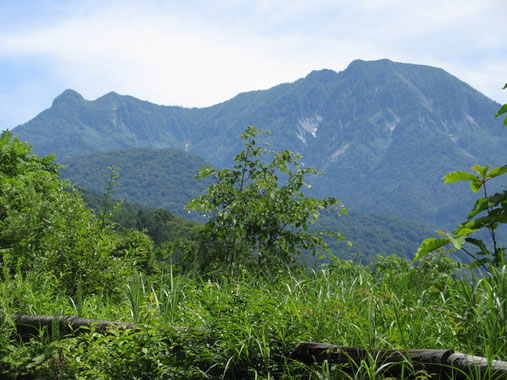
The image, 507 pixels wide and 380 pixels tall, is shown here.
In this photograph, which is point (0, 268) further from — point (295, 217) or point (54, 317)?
point (295, 217)

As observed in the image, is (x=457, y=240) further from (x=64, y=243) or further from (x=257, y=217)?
(x=257, y=217)

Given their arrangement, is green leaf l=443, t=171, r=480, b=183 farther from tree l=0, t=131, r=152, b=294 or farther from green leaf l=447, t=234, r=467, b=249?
tree l=0, t=131, r=152, b=294

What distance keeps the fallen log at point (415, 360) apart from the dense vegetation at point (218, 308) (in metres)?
0.04

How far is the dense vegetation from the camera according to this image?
2.84 metres

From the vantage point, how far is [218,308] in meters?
3.19

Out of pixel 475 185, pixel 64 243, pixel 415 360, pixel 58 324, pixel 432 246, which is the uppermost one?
pixel 475 185

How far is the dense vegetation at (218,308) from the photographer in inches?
112

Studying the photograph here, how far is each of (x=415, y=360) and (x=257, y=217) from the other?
4.58 meters

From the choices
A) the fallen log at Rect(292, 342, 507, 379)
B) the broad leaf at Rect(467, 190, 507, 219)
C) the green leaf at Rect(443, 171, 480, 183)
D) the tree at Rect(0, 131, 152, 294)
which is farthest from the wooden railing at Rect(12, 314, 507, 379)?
the tree at Rect(0, 131, 152, 294)

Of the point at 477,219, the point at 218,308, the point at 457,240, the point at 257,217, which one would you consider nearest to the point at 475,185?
the point at 477,219

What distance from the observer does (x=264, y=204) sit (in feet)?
22.8

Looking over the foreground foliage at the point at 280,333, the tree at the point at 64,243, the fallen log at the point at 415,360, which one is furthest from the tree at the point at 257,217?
the fallen log at the point at 415,360

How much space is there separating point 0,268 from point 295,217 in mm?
4033

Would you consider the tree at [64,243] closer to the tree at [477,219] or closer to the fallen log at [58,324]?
the fallen log at [58,324]
